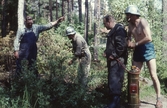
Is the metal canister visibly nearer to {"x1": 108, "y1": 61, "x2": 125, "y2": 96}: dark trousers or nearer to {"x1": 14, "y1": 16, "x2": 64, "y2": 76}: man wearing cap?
{"x1": 108, "y1": 61, "x2": 125, "y2": 96}: dark trousers

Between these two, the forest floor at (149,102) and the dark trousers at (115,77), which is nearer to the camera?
the dark trousers at (115,77)

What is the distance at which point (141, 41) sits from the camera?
5125mm

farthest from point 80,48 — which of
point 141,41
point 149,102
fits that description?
point 149,102

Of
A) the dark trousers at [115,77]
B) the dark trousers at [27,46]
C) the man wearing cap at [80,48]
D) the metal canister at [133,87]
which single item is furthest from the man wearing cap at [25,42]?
the metal canister at [133,87]

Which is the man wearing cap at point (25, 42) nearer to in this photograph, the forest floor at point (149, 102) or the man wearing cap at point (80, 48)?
the man wearing cap at point (80, 48)

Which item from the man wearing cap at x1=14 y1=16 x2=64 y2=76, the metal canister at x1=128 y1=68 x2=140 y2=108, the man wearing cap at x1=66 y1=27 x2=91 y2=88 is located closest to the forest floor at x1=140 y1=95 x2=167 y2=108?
the man wearing cap at x1=66 y1=27 x2=91 y2=88

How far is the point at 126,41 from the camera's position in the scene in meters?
5.50

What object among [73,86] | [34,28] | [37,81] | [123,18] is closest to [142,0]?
[123,18]

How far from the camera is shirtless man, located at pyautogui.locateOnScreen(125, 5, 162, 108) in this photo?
5.08 m

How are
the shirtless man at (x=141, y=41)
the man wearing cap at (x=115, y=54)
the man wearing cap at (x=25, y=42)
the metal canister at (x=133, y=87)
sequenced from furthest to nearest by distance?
1. the man wearing cap at (x=25, y=42)
2. the man wearing cap at (x=115, y=54)
3. the shirtless man at (x=141, y=41)
4. the metal canister at (x=133, y=87)

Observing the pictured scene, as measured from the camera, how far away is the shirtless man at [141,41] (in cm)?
508

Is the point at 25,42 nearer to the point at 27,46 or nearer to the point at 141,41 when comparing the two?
the point at 27,46

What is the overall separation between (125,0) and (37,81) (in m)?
4.23

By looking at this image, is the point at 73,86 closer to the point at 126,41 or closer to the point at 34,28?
the point at 126,41
